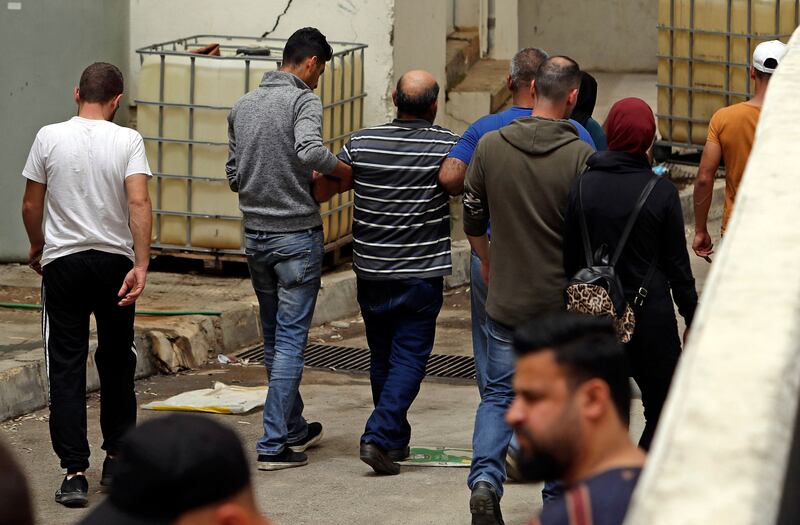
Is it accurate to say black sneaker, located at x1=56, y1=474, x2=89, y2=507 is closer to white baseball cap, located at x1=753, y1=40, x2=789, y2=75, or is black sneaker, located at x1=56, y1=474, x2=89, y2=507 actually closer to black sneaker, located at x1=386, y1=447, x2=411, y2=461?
black sneaker, located at x1=386, y1=447, x2=411, y2=461

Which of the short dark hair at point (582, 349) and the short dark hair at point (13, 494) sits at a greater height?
the short dark hair at point (582, 349)

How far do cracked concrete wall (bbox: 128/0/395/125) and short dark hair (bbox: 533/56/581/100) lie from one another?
4292mm

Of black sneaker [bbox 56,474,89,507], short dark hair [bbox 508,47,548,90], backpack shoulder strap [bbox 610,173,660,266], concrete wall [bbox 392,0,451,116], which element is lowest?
black sneaker [bbox 56,474,89,507]

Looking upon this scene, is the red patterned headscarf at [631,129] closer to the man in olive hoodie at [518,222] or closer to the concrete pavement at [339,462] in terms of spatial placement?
the man in olive hoodie at [518,222]

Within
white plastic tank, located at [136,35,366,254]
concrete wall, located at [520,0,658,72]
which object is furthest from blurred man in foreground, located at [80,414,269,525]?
concrete wall, located at [520,0,658,72]

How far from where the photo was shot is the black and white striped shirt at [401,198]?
17.8 feet

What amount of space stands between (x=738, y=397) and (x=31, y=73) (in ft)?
23.6

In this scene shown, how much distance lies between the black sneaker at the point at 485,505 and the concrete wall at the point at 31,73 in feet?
15.4

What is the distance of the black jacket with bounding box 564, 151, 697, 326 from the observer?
434 cm

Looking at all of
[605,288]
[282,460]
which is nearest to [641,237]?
[605,288]

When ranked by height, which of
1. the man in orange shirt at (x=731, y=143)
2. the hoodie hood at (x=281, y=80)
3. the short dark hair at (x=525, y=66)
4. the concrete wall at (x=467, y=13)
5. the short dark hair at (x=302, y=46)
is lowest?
the man in orange shirt at (x=731, y=143)

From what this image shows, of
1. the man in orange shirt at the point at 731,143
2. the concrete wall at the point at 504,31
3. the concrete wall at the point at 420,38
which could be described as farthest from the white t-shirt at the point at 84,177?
the concrete wall at the point at 504,31

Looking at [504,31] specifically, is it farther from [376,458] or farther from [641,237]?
[641,237]

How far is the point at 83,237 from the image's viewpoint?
516 cm
